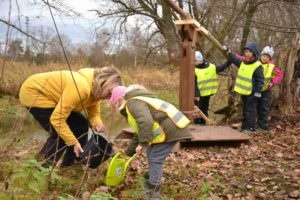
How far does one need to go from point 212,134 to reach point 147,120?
11.7ft

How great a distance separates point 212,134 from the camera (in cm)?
735

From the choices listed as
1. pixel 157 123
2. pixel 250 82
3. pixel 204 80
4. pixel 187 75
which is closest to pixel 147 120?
pixel 157 123

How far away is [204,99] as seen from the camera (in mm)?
9320

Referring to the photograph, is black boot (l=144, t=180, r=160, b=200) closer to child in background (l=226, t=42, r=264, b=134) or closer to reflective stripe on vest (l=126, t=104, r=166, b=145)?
reflective stripe on vest (l=126, t=104, r=166, b=145)

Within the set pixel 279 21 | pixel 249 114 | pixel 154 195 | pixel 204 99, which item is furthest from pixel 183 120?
pixel 279 21

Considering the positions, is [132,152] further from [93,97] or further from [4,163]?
[4,163]

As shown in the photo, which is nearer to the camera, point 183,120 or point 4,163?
point 4,163

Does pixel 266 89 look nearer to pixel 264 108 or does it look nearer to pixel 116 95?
pixel 264 108

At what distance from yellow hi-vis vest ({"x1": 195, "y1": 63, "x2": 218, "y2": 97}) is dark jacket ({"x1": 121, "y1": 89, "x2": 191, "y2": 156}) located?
4.93m

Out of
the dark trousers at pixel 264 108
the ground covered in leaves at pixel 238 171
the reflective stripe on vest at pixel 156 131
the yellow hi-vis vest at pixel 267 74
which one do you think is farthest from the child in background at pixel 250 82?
the reflective stripe on vest at pixel 156 131

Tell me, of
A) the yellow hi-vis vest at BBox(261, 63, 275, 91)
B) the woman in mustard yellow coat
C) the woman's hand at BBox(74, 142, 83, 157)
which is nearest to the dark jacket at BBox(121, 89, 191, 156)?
the woman in mustard yellow coat

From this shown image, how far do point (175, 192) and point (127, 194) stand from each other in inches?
22.3

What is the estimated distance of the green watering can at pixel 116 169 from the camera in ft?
14.5

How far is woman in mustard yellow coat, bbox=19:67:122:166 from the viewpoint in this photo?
4.34m
